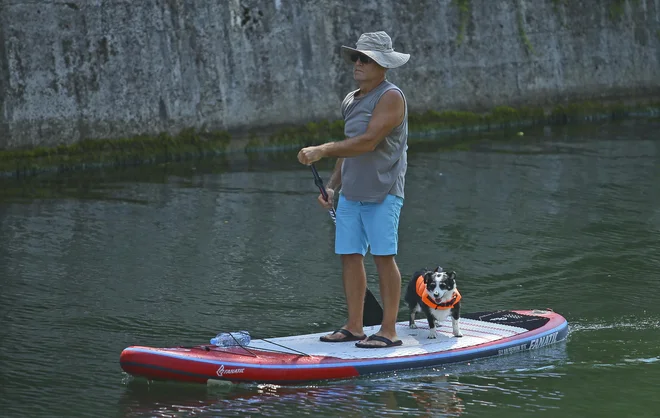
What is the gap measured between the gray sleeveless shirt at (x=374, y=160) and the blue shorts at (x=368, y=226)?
82 mm

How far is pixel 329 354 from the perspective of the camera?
796 cm

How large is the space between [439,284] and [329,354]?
0.93 metres

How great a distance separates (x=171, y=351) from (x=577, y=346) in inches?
118

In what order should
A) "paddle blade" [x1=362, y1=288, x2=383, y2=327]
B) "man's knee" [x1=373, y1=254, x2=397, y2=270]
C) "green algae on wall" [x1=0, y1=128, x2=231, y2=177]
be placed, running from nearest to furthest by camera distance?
"man's knee" [x1=373, y1=254, x2=397, y2=270], "paddle blade" [x1=362, y1=288, x2=383, y2=327], "green algae on wall" [x1=0, y1=128, x2=231, y2=177]

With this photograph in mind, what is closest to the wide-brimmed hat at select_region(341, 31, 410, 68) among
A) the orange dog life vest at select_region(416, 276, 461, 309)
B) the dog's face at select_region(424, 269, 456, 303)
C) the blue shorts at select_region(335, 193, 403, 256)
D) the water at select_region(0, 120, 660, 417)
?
the blue shorts at select_region(335, 193, 403, 256)

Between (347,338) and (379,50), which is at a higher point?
(379,50)

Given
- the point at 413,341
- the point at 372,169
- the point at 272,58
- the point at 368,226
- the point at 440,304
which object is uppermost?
the point at 272,58

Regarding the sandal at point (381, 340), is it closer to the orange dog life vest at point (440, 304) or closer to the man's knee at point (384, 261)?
the orange dog life vest at point (440, 304)

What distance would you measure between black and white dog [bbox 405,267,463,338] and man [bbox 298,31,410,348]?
1.03ft

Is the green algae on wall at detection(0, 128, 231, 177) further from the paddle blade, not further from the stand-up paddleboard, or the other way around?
the stand-up paddleboard

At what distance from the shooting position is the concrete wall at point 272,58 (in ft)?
56.9

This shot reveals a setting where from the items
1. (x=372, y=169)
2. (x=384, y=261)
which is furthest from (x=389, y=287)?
(x=372, y=169)

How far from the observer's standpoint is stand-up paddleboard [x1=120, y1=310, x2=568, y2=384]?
25.1 feet

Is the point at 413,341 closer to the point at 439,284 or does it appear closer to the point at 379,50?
the point at 439,284
